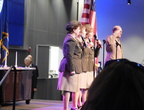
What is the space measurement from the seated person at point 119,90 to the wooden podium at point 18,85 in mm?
5281

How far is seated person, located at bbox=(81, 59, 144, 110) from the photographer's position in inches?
28.0

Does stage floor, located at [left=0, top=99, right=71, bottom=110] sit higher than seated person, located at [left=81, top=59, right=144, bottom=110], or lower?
lower

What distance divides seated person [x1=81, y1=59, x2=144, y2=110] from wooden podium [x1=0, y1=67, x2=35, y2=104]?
528cm

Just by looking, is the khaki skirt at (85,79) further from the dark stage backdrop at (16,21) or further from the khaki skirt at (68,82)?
the dark stage backdrop at (16,21)

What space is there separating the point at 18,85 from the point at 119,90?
18.5 feet

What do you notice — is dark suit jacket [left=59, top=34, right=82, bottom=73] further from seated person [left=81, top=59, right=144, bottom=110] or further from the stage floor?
seated person [left=81, top=59, right=144, bottom=110]

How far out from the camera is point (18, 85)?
621 cm

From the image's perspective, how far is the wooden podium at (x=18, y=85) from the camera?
585cm

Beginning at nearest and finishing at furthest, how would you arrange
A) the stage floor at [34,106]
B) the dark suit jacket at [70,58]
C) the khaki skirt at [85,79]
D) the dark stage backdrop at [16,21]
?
the dark suit jacket at [70,58]
the khaki skirt at [85,79]
the stage floor at [34,106]
the dark stage backdrop at [16,21]

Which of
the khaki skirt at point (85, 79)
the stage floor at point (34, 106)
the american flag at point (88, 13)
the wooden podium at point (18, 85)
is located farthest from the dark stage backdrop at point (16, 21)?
the khaki skirt at point (85, 79)

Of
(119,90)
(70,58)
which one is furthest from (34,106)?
(119,90)

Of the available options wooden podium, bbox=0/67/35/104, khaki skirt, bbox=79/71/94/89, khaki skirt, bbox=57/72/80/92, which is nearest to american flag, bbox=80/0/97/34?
wooden podium, bbox=0/67/35/104

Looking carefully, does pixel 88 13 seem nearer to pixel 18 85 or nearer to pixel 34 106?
pixel 18 85

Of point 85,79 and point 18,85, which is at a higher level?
point 85,79
